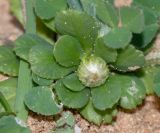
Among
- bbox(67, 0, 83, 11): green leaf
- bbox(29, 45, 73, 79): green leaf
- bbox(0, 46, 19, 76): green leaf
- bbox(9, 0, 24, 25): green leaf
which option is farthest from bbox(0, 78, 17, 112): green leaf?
bbox(9, 0, 24, 25): green leaf

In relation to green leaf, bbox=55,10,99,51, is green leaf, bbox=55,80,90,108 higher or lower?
lower

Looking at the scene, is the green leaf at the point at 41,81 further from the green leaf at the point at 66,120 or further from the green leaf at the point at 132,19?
the green leaf at the point at 132,19

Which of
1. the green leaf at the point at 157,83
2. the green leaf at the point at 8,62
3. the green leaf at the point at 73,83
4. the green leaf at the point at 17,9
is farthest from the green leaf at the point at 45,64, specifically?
the green leaf at the point at 17,9

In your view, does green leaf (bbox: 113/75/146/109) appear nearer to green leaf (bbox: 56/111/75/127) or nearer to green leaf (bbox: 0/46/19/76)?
green leaf (bbox: 56/111/75/127)

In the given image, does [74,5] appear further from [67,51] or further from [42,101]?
[42,101]

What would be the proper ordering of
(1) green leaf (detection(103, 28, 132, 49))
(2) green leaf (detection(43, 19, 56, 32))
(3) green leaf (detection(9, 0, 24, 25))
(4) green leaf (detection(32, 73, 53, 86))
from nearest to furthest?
(1) green leaf (detection(103, 28, 132, 49)), (4) green leaf (detection(32, 73, 53, 86)), (2) green leaf (detection(43, 19, 56, 32)), (3) green leaf (detection(9, 0, 24, 25))

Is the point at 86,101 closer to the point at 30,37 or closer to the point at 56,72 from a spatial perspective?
the point at 56,72
